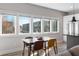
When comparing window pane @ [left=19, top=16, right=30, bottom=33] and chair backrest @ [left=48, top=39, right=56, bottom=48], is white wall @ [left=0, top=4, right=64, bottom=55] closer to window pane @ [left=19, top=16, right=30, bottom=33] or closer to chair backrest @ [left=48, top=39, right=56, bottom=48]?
window pane @ [left=19, top=16, right=30, bottom=33]

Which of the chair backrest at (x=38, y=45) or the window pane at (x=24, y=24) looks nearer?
the window pane at (x=24, y=24)

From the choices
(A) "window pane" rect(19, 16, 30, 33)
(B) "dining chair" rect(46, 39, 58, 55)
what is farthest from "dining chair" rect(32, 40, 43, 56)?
(A) "window pane" rect(19, 16, 30, 33)

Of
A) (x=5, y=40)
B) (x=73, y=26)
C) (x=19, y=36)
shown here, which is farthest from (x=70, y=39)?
(x=5, y=40)

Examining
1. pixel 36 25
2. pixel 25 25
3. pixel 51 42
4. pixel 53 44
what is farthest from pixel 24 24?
pixel 53 44

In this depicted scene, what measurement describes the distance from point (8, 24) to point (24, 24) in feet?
1.06

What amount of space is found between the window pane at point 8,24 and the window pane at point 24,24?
0.16 m

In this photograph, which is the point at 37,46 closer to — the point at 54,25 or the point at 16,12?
the point at 54,25

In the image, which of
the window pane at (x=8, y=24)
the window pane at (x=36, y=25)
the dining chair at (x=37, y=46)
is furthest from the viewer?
the dining chair at (x=37, y=46)

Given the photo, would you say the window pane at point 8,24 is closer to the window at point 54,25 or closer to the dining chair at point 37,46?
the dining chair at point 37,46

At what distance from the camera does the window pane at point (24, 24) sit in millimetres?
1986

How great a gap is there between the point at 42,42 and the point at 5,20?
3.50 feet

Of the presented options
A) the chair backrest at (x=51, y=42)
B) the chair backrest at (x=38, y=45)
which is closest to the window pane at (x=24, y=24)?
the chair backrest at (x=38, y=45)

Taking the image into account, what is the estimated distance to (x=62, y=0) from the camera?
74 centimetres

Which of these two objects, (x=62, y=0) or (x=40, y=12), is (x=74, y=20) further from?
(x=62, y=0)
